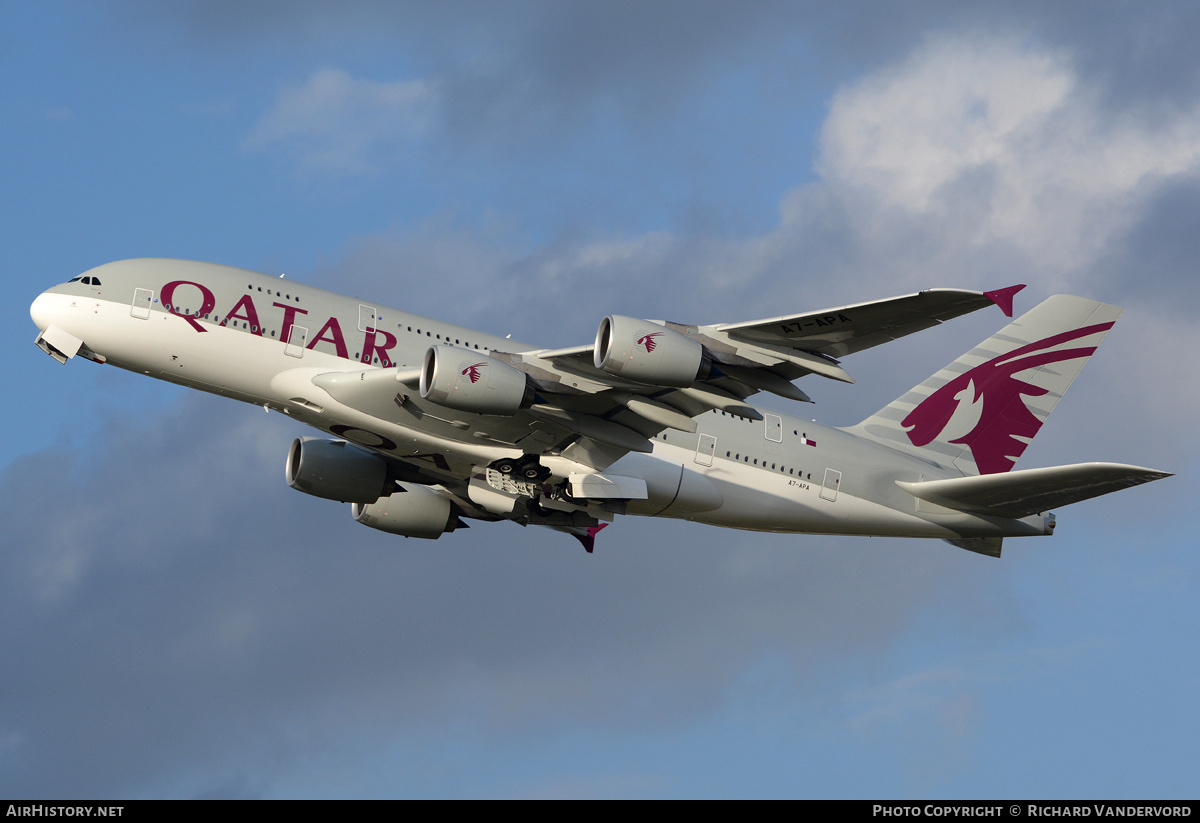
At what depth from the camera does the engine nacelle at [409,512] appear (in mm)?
42906

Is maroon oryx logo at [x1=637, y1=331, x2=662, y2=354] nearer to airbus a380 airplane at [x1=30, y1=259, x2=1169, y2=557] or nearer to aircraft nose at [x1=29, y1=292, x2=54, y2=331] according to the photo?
airbus a380 airplane at [x1=30, y1=259, x2=1169, y2=557]

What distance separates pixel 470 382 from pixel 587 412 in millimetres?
4045

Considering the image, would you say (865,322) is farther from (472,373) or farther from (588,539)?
(588,539)

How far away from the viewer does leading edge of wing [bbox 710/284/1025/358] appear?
91.9 feet

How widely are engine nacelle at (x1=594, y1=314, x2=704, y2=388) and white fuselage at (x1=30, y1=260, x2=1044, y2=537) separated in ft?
14.3

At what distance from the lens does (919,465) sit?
1587 inches

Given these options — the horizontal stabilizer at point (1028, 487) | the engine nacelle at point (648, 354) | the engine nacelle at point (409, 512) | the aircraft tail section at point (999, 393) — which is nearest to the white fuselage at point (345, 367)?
the horizontal stabilizer at point (1028, 487)

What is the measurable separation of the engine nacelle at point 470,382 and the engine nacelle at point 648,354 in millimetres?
2567

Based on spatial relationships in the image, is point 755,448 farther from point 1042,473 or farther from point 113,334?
point 113,334

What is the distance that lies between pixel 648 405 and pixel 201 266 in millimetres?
12305

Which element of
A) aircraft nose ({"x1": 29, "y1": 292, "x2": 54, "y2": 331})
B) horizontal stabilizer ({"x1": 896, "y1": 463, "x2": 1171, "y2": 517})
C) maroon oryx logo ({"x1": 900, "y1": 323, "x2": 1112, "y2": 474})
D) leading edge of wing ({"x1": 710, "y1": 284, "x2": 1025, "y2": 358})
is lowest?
horizontal stabilizer ({"x1": 896, "y1": 463, "x2": 1171, "y2": 517})

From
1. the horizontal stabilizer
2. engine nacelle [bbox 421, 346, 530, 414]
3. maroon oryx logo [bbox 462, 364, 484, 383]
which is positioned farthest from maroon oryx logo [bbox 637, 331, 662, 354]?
the horizontal stabilizer

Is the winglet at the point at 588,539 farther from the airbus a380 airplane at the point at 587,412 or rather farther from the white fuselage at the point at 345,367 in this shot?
the white fuselage at the point at 345,367

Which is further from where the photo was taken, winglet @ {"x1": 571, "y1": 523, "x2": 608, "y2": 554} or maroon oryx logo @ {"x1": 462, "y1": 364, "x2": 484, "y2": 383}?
winglet @ {"x1": 571, "y1": 523, "x2": 608, "y2": 554}
